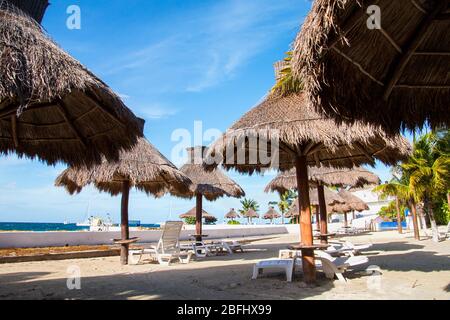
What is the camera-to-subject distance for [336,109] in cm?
380

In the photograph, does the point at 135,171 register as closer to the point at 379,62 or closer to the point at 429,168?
the point at 379,62

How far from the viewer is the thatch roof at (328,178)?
11830 mm

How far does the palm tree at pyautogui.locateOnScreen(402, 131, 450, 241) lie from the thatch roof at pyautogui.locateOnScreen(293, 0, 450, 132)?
11.6 m

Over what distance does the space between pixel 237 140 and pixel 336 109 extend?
240 centimetres

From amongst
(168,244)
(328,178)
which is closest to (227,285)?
(168,244)

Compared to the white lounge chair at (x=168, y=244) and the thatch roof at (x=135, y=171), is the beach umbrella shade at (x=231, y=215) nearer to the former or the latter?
the thatch roof at (x=135, y=171)

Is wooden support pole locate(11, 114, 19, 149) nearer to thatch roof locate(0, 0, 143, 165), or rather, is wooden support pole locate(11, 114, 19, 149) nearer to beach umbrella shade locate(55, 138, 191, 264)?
thatch roof locate(0, 0, 143, 165)

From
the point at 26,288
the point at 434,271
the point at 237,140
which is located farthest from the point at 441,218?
the point at 26,288

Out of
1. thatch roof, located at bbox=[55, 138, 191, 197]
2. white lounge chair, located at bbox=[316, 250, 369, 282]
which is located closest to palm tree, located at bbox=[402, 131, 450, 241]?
thatch roof, located at bbox=[55, 138, 191, 197]

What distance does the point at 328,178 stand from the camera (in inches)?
466

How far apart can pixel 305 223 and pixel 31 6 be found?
197 inches

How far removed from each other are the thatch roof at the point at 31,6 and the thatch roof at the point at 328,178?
8.75 meters

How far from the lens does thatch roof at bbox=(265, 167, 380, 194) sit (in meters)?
11.8
